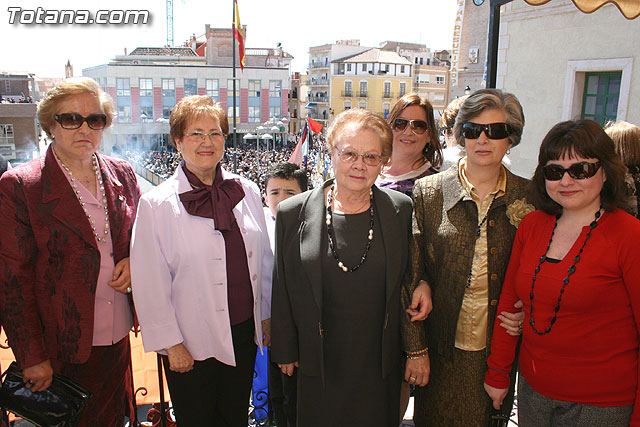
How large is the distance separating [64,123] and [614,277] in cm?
253

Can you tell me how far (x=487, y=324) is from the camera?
220 cm

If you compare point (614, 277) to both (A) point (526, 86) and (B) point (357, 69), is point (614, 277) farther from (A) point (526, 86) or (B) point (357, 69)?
(B) point (357, 69)

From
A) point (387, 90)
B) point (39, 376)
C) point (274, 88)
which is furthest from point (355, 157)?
point (387, 90)

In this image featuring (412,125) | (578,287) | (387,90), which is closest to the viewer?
(578,287)

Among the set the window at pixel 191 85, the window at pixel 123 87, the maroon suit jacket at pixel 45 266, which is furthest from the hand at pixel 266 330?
the window at pixel 123 87

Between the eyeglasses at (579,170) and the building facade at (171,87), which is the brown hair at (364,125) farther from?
the building facade at (171,87)

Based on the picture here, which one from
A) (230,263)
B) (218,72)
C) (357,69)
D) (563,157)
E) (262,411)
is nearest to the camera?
(563,157)

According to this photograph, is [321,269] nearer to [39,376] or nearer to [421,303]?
[421,303]

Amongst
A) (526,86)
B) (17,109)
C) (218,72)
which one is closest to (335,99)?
(218,72)

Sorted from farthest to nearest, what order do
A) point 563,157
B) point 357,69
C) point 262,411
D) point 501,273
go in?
1. point 357,69
2. point 262,411
3. point 501,273
4. point 563,157

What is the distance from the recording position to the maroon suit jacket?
2.13 m

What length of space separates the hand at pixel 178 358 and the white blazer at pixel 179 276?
0.12ft

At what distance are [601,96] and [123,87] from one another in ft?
139

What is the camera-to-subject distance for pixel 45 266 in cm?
218
